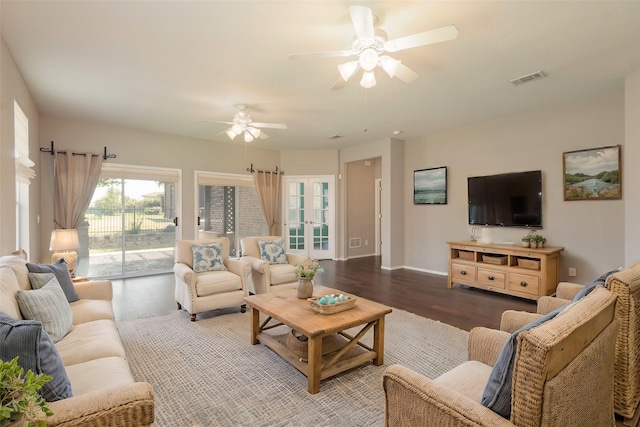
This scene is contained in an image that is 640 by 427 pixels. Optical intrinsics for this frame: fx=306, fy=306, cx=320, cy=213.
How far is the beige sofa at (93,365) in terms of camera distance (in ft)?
3.59

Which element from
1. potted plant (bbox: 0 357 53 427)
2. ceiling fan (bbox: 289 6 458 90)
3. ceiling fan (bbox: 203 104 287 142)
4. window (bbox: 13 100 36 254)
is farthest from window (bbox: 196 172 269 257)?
potted plant (bbox: 0 357 53 427)

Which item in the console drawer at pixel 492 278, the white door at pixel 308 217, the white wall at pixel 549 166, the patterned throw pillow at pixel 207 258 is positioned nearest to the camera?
the patterned throw pillow at pixel 207 258

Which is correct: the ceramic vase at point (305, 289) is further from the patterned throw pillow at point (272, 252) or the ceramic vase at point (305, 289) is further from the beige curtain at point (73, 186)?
the beige curtain at point (73, 186)

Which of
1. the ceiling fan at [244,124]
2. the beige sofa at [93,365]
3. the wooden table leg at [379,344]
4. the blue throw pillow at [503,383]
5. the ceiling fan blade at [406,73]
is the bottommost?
the wooden table leg at [379,344]

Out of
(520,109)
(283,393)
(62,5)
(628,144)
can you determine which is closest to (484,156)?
(520,109)

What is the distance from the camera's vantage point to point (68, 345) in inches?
71.3

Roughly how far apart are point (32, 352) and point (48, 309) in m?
0.95

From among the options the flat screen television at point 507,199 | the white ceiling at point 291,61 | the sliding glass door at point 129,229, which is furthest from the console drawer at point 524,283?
the sliding glass door at point 129,229

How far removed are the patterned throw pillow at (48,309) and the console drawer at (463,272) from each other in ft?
15.1

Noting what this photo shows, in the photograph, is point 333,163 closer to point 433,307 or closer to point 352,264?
point 352,264

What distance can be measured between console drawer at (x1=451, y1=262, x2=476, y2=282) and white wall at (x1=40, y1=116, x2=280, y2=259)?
4.50 meters

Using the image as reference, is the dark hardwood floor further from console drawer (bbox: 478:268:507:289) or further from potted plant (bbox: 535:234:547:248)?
potted plant (bbox: 535:234:547:248)

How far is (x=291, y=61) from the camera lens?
2926 mm

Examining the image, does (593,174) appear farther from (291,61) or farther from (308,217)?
(308,217)
